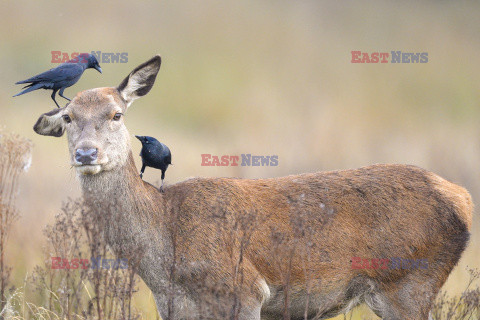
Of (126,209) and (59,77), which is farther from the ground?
(59,77)

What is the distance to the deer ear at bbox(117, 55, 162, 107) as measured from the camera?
6.87 metres

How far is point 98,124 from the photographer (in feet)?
21.3

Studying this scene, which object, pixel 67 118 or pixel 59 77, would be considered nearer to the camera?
pixel 67 118

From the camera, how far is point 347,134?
16.3 m

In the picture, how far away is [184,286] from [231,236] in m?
0.56

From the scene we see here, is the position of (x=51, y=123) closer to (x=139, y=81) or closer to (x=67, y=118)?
(x=67, y=118)

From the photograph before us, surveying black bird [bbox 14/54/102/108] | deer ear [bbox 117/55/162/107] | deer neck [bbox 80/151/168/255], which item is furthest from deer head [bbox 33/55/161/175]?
black bird [bbox 14/54/102/108]

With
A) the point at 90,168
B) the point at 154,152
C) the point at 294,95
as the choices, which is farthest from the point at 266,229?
the point at 294,95

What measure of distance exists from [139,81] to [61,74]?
2.21 feet

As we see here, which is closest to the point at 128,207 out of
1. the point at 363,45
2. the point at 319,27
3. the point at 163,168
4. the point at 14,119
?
the point at 163,168

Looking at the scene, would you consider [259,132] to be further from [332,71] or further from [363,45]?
[363,45]

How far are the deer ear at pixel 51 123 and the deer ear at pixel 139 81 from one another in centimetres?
56

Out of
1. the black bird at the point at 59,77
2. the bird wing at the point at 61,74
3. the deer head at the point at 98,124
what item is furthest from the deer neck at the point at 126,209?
the bird wing at the point at 61,74

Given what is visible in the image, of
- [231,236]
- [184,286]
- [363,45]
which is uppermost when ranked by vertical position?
[363,45]
